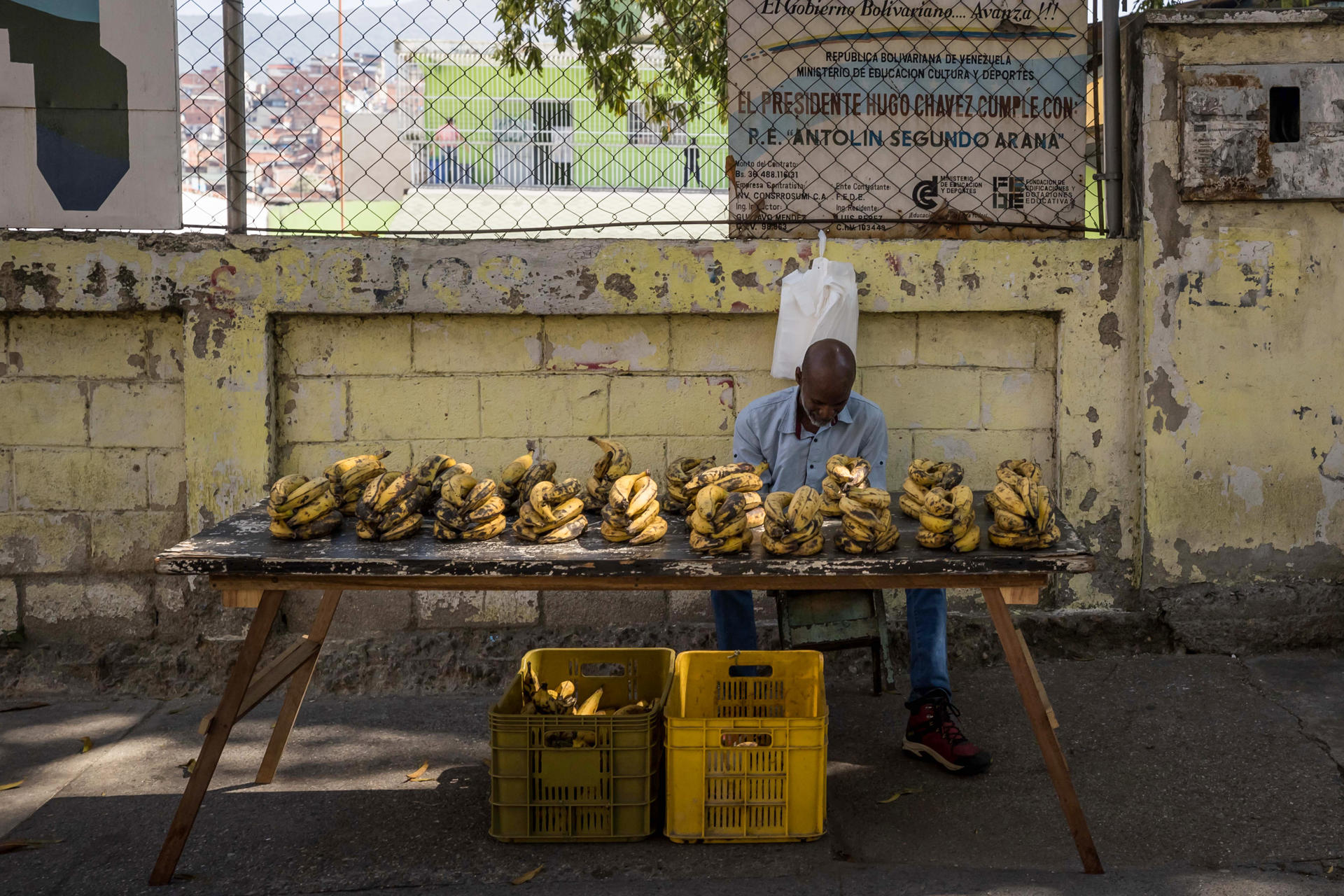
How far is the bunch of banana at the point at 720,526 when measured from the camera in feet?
9.69

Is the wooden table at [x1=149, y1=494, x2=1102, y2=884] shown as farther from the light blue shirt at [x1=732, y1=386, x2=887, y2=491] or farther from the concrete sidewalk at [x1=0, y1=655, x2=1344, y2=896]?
the light blue shirt at [x1=732, y1=386, x2=887, y2=491]

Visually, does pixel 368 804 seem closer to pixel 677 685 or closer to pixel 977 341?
pixel 677 685

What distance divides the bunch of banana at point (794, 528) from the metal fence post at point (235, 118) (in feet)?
9.30

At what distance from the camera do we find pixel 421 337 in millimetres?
4633

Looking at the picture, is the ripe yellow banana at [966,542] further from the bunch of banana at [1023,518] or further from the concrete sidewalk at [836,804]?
the concrete sidewalk at [836,804]

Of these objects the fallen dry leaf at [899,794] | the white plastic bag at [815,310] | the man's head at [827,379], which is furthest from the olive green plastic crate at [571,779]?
the white plastic bag at [815,310]

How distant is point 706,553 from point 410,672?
85.9 inches

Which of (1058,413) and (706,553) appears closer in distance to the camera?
(706,553)

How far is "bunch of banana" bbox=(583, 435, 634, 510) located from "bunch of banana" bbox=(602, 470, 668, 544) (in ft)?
1.18

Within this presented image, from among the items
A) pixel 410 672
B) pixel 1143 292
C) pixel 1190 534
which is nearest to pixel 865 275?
pixel 1143 292

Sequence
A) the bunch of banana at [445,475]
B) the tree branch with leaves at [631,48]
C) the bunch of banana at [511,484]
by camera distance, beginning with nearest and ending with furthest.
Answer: the bunch of banana at [445,475]
the bunch of banana at [511,484]
the tree branch with leaves at [631,48]

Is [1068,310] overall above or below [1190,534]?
above

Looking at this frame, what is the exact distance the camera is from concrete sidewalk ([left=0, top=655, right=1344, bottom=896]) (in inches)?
120

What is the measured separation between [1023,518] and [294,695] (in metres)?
2.47
